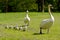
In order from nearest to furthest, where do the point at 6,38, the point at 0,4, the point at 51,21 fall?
the point at 6,38 → the point at 51,21 → the point at 0,4

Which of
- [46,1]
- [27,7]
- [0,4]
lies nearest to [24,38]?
[27,7]

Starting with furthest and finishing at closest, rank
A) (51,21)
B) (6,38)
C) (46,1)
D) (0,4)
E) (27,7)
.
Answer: (46,1) → (0,4) → (27,7) → (51,21) → (6,38)

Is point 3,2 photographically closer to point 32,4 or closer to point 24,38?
point 32,4

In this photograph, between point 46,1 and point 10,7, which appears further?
point 46,1

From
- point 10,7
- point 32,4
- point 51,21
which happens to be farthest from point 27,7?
point 51,21

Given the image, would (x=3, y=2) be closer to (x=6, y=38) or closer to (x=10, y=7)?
(x=10, y=7)

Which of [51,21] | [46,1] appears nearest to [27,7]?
[46,1]

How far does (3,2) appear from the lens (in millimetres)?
54750

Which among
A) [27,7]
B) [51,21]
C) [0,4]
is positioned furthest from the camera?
[0,4]

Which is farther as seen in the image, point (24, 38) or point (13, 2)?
point (13, 2)

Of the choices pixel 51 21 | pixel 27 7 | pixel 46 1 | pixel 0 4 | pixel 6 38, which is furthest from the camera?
pixel 46 1

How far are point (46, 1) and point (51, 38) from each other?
4991 centimetres

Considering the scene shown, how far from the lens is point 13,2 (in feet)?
174

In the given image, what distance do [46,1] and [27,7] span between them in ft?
31.1
